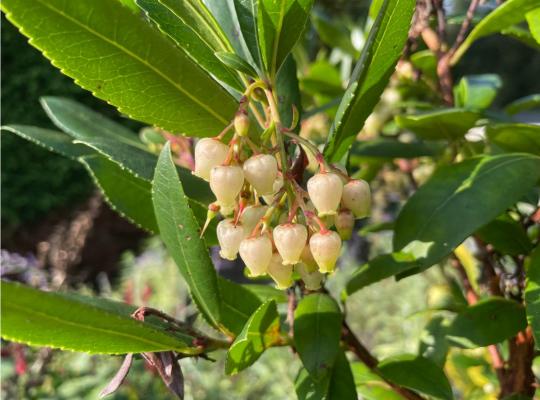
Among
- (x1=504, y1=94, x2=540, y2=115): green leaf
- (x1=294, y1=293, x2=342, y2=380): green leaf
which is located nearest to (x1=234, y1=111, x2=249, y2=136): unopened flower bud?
(x1=294, y1=293, x2=342, y2=380): green leaf

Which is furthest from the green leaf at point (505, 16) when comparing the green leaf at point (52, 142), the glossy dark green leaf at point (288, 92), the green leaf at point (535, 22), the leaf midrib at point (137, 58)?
the green leaf at point (52, 142)

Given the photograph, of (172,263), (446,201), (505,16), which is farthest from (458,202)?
(172,263)

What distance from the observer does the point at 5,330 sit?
0.44 m

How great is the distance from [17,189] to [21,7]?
5.07 meters

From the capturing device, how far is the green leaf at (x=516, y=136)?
674mm

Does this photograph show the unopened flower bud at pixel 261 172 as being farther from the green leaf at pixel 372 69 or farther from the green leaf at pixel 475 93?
the green leaf at pixel 475 93

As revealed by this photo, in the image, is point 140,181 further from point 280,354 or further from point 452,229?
point 280,354

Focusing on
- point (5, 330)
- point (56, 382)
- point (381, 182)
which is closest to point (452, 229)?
point (5, 330)

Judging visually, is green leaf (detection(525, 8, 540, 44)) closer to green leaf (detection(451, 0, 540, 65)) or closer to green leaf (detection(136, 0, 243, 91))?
green leaf (detection(451, 0, 540, 65))

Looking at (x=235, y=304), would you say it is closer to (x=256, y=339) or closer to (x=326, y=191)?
(x=256, y=339)

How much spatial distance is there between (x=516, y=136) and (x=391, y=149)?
189 millimetres

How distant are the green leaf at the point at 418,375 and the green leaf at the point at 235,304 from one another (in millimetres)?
157

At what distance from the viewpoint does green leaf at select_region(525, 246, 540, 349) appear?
547mm

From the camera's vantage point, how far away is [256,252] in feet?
1.68
